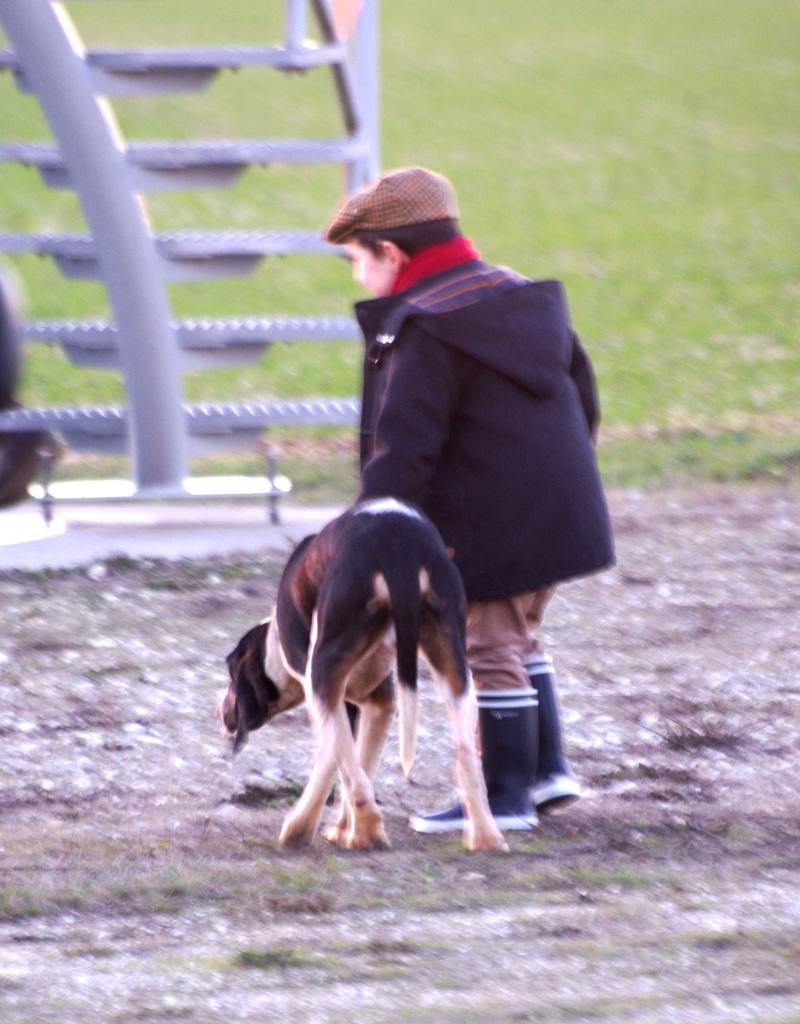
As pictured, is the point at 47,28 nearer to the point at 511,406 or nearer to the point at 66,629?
the point at 66,629

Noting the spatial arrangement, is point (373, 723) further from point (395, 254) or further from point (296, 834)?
point (395, 254)

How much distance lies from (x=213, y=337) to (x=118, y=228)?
2.80 ft

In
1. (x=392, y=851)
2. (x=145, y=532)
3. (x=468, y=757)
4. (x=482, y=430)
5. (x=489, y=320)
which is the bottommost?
(x=145, y=532)

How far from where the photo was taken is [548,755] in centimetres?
487

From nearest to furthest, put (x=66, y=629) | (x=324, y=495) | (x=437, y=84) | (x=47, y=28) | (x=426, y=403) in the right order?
(x=426, y=403), (x=66, y=629), (x=47, y=28), (x=324, y=495), (x=437, y=84)

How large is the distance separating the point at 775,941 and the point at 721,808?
1.14m

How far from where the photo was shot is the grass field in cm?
1366

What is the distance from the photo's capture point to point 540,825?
4.75 meters

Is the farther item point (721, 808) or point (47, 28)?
point (47, 28)

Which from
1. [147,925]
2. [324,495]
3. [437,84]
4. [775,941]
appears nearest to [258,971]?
[147,925]

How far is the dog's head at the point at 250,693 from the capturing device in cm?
475

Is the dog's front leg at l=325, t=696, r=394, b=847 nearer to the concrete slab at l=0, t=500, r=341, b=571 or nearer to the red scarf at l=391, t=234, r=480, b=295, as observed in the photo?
the red scarf at l=391, t=234, r=480, b=295

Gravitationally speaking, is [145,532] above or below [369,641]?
below

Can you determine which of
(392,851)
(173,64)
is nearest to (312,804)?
(392,851)
